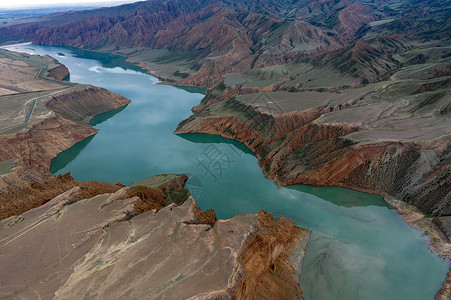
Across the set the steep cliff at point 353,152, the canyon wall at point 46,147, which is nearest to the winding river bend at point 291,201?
the steep cliff at point 353,152

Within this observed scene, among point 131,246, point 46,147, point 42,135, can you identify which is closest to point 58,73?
point 42,135

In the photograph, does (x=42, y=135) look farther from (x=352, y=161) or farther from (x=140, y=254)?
(x=352, y=161)

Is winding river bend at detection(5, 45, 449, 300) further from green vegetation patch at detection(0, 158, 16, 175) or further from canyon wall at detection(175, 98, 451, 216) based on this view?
green vegetation patch at detection(0, 158, 16, 175)

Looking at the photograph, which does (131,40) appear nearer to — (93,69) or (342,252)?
(93,69)

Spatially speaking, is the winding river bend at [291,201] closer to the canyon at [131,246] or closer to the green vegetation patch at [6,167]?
the canyon at [131,246]

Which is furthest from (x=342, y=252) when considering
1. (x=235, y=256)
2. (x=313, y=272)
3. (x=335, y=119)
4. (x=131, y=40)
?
(x=131, y=40)

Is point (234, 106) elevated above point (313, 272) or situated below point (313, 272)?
above

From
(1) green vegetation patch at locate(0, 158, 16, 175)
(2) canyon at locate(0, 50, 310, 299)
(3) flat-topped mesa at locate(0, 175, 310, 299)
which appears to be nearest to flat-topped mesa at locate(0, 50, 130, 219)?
(1) green vegetation patch at locate(0, 158, 16, 175)

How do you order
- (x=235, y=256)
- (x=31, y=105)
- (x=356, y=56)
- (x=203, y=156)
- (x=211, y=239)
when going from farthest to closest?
(x=356, y=56) < (x=31, y=105) < (x=203, y=156) < (x=211, y=239) < (x=235, y=256)
